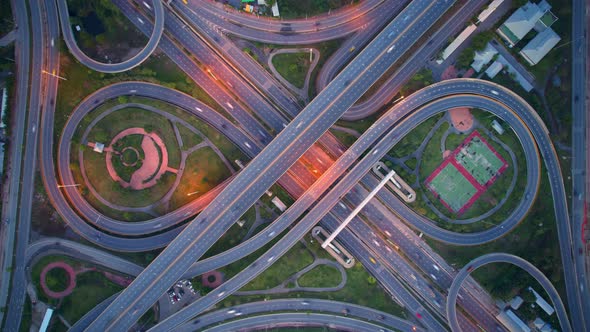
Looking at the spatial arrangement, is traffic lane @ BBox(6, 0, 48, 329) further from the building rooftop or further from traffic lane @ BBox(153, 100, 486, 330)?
the building rooftop

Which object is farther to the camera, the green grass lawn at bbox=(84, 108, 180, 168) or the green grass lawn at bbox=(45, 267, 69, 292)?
the green grass lawn at bbox=(84, 108, 180, 168)

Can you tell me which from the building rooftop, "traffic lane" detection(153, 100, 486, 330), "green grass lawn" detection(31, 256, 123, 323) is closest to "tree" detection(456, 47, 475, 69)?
"traffic lane" detection(153, 100, 486, 330)

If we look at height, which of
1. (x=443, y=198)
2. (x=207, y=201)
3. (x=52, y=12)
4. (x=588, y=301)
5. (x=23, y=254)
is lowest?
(x=588, y=301)

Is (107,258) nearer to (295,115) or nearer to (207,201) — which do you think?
(207,201)

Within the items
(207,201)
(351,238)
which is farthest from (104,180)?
(351,238)

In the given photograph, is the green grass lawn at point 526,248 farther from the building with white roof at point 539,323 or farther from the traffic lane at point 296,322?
the traffic lane at point 296,322

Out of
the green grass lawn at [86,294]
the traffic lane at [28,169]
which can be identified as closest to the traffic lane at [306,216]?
the green grass lawn at [86,294]
